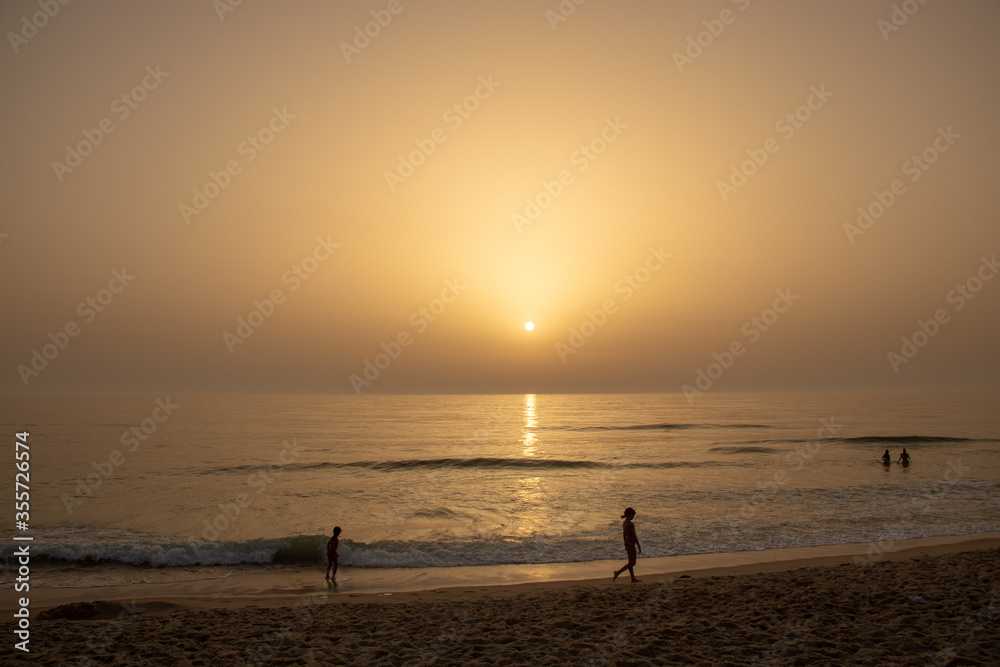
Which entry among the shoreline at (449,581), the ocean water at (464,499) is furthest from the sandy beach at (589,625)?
the ocean water at (464,499)

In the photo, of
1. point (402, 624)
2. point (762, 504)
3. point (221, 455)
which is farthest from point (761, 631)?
point (221, 455)

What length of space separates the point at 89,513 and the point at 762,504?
31.0 meters

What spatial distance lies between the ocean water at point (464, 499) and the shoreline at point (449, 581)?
903 mm

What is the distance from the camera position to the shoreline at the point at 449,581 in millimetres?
13594

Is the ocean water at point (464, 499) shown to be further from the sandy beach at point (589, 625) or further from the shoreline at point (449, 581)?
the sandy beach at point (589, 625)

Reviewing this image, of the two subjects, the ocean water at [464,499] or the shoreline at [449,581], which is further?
the ocean water at [464,499]

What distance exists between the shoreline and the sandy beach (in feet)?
0.71

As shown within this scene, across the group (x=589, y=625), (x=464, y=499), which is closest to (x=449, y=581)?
(x=589, y=625)

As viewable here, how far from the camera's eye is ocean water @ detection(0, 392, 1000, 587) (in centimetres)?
1859

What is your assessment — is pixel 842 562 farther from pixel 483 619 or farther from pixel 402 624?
pixel 402 624

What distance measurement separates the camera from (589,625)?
→ 10367 millimetres

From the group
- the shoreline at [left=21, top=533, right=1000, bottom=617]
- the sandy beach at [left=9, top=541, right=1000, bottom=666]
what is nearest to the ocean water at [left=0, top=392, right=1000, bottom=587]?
the shoreline at [left=21, top=533, right=1000, bottom=617]

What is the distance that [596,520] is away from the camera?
76.7 ft

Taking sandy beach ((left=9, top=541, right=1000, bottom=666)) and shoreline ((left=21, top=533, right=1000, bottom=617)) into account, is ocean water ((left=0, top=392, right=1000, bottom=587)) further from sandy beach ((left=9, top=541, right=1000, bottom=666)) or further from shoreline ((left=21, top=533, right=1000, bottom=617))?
Answer: sandy beach ((left=9, top=541, right=1000, bottom=666))
